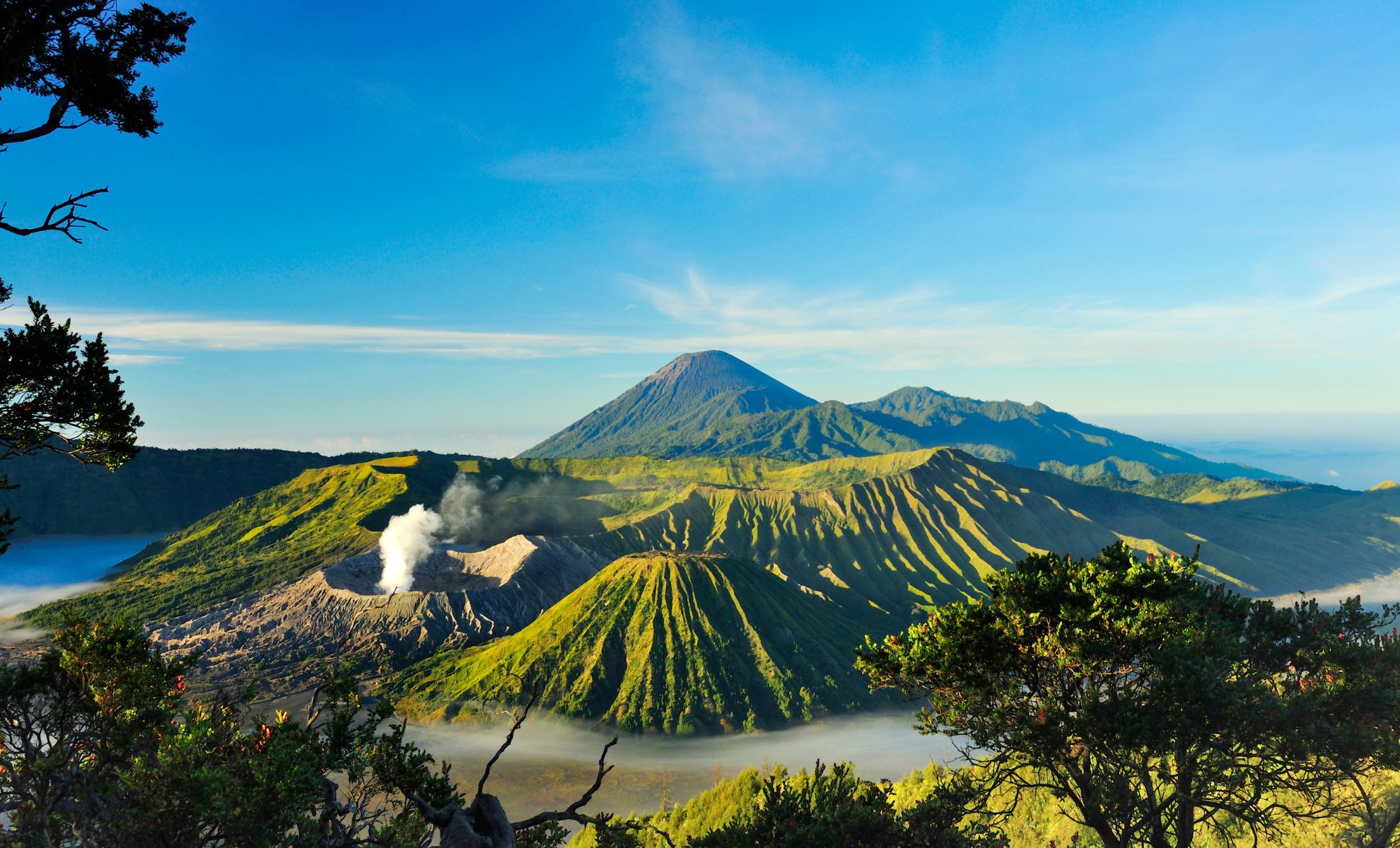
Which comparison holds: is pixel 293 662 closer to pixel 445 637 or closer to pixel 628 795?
pixel 445 637

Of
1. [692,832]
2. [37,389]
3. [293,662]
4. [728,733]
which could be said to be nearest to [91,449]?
[37,389]

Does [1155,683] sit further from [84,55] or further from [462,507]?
[462,507]

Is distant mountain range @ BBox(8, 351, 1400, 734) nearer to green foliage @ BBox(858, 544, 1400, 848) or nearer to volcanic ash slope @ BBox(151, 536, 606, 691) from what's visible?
volcanic ash slope @ BBox(151, 536, 606, 691)

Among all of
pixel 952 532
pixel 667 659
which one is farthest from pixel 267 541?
pixel 952 532

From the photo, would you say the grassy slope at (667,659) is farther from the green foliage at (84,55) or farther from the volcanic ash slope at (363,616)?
the green foliage at (84,55)

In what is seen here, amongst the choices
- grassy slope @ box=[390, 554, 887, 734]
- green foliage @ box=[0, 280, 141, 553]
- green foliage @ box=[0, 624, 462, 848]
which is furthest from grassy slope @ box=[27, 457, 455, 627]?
green foliage @ box=[0, 280, 141, 553]

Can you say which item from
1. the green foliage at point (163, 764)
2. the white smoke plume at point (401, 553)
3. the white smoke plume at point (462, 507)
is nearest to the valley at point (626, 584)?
the white smoke plume at point (401, 553)
